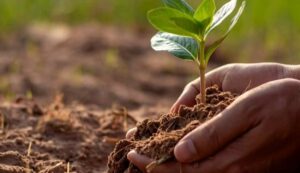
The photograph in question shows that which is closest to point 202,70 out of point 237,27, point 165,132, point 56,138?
point 165,132

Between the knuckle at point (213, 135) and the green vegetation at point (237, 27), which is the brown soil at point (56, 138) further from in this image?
the green vegetation at point (237, 27)

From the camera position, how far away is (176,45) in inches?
98.9

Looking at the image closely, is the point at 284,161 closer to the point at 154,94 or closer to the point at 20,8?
the point at 154,94

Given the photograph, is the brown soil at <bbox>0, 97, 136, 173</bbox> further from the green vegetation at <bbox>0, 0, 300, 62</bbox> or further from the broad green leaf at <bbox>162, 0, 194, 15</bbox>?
the green vegetation at <bbox>0, 0, 300, 62</bbox>

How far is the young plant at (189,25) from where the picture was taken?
92.4 inches

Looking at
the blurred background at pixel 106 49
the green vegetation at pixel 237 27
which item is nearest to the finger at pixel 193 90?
the blurred background at pixel 106 49

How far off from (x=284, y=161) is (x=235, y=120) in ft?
0.82

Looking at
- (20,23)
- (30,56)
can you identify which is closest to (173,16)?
(30,56)

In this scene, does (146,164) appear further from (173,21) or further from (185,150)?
(173,21)

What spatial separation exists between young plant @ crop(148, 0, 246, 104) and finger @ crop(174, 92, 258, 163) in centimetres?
29

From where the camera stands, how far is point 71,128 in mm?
3305

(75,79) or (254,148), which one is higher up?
(75,79)

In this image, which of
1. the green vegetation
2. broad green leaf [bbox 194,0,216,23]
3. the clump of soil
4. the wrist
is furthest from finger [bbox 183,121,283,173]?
the green vegetation

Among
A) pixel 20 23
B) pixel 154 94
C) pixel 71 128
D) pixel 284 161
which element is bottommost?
pixel 284 161
